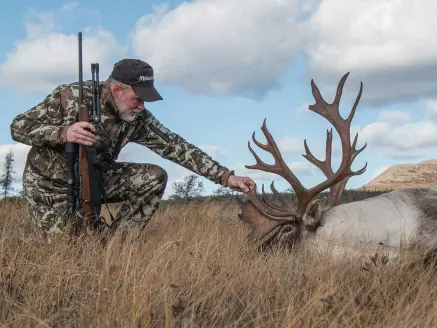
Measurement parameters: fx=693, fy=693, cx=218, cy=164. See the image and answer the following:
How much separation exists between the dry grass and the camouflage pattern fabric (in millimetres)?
530

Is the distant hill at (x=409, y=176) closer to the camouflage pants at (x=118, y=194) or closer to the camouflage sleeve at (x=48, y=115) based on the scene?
the camouflage pants at (x=118, y=194)

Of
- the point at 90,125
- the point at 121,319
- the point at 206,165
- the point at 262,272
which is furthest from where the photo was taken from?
the point at 206,165

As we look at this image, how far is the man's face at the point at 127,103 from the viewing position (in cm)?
566

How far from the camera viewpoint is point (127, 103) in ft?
18.7

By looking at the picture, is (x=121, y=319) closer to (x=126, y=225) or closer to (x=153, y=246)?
(x=153, y=246)

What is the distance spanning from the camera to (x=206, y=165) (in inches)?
239

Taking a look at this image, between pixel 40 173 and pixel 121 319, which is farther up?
pixel 40 173

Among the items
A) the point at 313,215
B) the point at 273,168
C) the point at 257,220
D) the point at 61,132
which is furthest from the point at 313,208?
the point at 61,132

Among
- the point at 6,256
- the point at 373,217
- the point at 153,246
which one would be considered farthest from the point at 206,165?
the point at 6,256

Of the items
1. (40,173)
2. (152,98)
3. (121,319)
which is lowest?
(121,319)

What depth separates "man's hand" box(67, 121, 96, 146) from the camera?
5.16 m

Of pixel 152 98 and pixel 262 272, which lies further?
pixel 152 98

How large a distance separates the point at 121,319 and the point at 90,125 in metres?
2.44

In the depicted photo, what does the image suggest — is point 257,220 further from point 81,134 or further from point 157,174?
point 81,134
